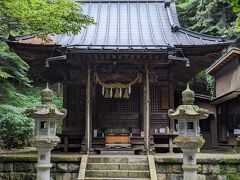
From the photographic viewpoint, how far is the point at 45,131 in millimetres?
8797

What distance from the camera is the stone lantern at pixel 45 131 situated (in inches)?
335

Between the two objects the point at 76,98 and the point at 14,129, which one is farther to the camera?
the point at 14,129

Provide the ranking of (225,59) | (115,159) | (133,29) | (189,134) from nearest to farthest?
1. (189,134)
2. (115,159)
3. (133,29)
4. (225,59)

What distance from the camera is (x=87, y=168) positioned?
1084 centimetres

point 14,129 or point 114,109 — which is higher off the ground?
point 114,109

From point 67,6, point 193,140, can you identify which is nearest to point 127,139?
point 193,140

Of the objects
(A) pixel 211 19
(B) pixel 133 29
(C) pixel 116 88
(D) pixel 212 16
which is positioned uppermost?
(D) pixel 212 16

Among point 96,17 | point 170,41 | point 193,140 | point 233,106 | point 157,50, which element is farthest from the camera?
point 233,106

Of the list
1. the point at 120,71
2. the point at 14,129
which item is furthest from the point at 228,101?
the point at 14,129

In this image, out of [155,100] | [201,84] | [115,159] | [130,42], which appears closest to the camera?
[115,159]

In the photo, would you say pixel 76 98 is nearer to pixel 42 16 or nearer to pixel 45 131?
pixel 45 131

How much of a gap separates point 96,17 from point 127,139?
6611 millimetres

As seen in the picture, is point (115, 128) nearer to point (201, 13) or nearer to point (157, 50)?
point (157, 50)

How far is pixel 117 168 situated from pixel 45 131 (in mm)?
3160
